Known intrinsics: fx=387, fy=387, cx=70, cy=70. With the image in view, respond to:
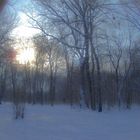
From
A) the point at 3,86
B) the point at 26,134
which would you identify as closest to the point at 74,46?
the point at 26,134

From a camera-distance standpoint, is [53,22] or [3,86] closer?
[53,22]

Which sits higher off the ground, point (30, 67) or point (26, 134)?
point (30, 67)

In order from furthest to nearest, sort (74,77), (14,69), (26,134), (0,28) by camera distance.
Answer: (14,69) → (74,77) → (0,28) → (26,134)

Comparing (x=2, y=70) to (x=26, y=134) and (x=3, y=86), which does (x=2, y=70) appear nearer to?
(x=3, y=86)

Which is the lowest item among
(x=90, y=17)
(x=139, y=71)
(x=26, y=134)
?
(x=26, y=134)

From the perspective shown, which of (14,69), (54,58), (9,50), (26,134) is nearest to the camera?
(26,134)

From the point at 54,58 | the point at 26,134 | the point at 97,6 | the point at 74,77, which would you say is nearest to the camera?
the point at 26,134

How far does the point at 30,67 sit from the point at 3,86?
8.75m

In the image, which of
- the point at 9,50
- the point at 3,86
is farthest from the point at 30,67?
the point at 9,50

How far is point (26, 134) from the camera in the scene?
13391 mm

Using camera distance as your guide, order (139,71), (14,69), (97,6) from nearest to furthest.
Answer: (97,6)
(139,71)
(14,69)

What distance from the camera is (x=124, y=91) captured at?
5969cm

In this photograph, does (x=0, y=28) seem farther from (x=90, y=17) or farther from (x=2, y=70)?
(x=2, y=70)

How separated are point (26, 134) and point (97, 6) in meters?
21.3
